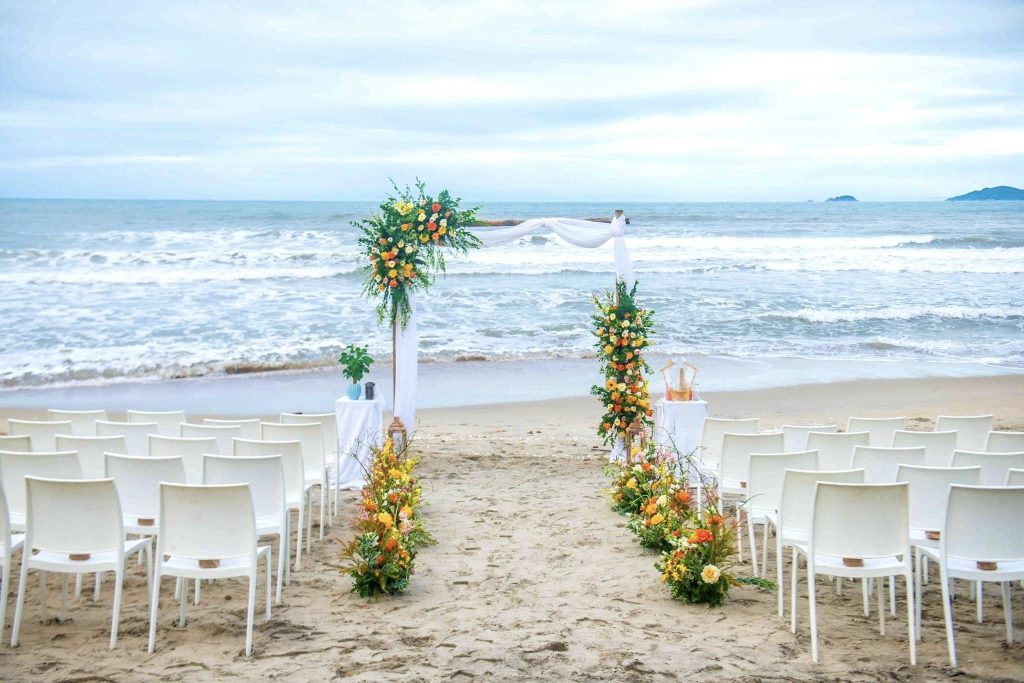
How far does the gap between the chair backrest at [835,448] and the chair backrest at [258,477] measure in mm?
3359

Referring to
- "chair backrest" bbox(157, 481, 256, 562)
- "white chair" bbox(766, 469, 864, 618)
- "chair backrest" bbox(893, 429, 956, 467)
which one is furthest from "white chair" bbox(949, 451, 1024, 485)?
"chair backrest" bbox(157, 481, 256, 562)

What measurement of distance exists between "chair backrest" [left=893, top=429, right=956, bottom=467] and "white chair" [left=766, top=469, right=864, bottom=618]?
1.35 meters

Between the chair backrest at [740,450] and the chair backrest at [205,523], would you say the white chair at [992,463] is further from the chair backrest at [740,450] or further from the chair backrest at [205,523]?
the chair backrest at [205,523]

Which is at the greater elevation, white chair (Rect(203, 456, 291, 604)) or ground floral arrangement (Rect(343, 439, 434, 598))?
white chair (Rect(203, 456, 291, 604))

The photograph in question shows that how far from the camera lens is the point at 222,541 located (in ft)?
14.1

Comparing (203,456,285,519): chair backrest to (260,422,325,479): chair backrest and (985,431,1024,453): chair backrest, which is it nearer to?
(260,422,325,479): chair backrest

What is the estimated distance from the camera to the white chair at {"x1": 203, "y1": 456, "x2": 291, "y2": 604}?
4906 mm

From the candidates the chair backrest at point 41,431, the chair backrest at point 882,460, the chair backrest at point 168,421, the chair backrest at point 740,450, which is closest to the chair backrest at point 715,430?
the chair backrest at point 740,450

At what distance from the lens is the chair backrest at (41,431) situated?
6.20 meters

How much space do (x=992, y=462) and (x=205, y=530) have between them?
4.38 meters

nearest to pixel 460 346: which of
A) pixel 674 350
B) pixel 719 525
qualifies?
pixel 674 350

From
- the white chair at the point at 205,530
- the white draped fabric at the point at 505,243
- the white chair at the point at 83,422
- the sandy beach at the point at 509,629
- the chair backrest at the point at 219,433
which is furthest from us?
the white draped fabric at the point at 505,243

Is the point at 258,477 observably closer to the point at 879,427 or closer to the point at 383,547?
the point at 383,547

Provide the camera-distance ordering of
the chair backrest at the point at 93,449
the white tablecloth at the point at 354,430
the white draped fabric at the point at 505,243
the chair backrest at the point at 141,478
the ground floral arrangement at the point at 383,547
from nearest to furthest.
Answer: the chair backrest at the point at 141,478 → the ground floral arrangement at the point at 383,547 → the chair backrest at the point at 93,449 → the white tablecloth at the point at 354,430 → the white draped fabric at the point at 505,243
